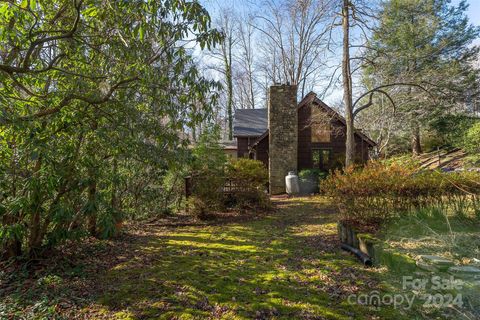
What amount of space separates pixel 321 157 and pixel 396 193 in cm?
991

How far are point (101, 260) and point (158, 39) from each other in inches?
162

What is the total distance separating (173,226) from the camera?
320 inches

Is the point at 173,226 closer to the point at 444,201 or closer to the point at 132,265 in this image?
the point at 132,265

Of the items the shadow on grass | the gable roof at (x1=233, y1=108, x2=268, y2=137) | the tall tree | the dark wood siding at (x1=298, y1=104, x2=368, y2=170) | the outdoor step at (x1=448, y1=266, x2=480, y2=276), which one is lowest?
the shadow on grass

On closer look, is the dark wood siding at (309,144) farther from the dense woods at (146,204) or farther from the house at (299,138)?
the dense woods at (146,204)

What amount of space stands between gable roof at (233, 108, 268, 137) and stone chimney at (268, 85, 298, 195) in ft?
13.7

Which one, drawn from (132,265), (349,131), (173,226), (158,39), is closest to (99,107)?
(158,39)

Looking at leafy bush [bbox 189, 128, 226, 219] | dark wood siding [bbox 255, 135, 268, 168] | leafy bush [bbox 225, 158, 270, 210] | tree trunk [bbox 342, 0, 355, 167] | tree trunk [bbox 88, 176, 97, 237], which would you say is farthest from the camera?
dark wood siding [bbox 255, 135, 268, 168]

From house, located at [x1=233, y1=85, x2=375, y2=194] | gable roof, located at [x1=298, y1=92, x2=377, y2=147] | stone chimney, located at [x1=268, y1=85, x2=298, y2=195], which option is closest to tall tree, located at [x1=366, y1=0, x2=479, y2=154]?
gable roof, located at [x1=298, y1=92, x2=377, y2=147]

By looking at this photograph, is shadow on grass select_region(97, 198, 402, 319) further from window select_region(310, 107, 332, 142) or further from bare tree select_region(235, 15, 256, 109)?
bare tree select_region(235, 15, 256, 109)

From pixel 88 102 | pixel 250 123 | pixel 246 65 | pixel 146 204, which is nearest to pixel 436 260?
pixel 88 102

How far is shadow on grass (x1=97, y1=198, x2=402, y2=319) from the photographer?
3.31 meters

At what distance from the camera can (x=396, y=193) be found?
562 centimetres

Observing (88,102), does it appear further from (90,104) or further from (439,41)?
(439,41)
